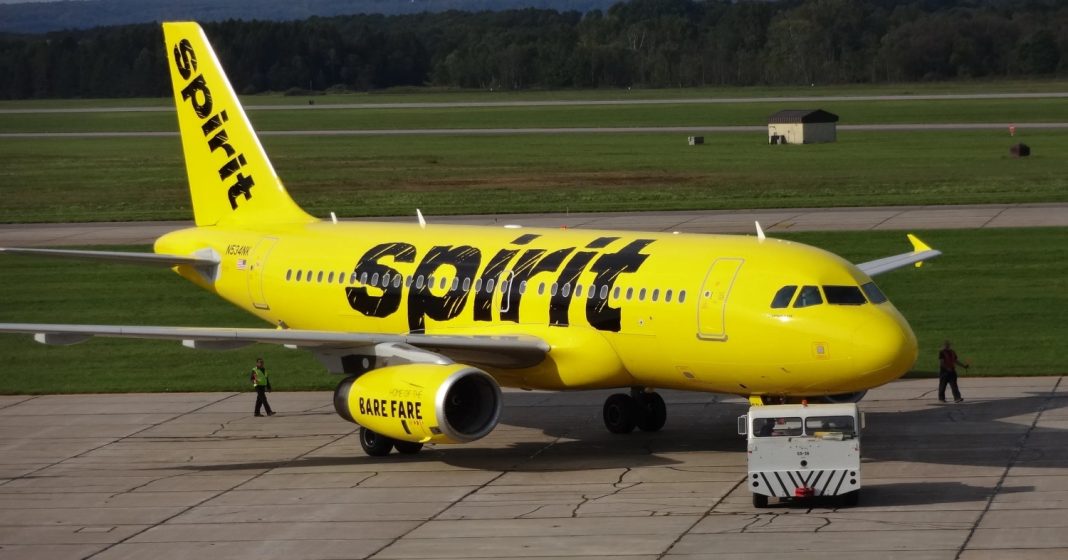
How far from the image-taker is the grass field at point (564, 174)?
3349 inches

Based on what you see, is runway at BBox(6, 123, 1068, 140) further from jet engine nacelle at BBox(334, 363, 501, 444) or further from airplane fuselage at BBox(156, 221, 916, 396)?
jet engine nacelle at BBox(334, 363, 501, 444)

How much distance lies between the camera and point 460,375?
30.8 metres

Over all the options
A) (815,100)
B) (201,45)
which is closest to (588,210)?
(201,45)

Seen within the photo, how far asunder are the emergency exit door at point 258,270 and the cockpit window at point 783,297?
1442 cm

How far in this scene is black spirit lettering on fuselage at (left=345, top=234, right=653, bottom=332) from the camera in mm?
33000

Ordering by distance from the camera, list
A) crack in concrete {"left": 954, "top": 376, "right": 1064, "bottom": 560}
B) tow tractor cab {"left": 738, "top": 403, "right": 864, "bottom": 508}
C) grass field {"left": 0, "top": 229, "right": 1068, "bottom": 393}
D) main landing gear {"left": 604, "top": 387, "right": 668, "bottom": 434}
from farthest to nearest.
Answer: grass field {"left": 0, "top": 229, "right": 1068, "bottom": 393} < main landing gear {"left": 604, "top": 387, "right": 668, "bottom": 434} < tow tractor cab {"left": 738, "top": 403, "right": 864, "bottom": 508} < crack in concrete {"left": 954, "top": 376, "right": 1064, "bottom": 560}

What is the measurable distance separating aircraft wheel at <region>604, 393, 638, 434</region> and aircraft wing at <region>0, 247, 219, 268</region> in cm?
1142

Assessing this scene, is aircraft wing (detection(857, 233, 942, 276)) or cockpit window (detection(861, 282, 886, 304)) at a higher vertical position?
cockpit window (detection(861, 282, 886, 304))

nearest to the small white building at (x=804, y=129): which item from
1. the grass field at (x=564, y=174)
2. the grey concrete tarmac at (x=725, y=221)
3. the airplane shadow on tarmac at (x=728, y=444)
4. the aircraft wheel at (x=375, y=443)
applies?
the grass field at (x=564, y=174)

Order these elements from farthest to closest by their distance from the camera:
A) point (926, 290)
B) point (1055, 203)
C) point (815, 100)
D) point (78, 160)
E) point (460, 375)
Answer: point (815, 100), point (78, 160), point (1055, 203), point (926, 290), point (460, 375)

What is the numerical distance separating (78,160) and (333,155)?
19516 mm

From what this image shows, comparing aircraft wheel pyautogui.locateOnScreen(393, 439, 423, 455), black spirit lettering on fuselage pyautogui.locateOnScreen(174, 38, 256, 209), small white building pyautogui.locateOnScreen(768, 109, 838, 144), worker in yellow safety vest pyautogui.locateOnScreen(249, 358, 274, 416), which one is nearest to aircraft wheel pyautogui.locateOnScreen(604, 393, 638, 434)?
aircraft wheel pyautogui.locateOnScreen(393, 439, 423, 455)

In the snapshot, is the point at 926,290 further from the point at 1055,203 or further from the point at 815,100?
the point at 815,100

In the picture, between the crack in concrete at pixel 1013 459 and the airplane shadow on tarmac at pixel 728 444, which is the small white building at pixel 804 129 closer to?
the crack in concrete at pixel 1013 459
